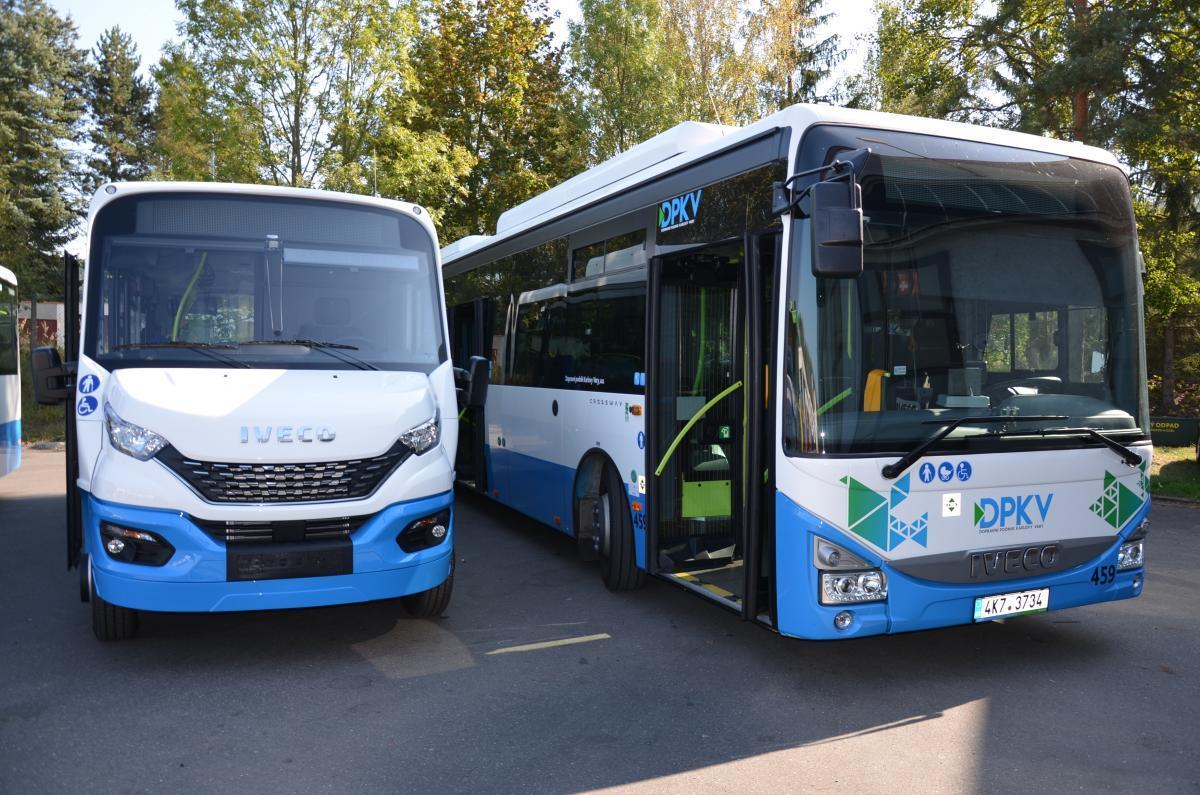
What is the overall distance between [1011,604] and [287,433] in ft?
13.4

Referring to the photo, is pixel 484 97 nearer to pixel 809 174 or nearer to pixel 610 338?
pixel 610 338

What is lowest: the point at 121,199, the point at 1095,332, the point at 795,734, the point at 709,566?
the point at 795,734

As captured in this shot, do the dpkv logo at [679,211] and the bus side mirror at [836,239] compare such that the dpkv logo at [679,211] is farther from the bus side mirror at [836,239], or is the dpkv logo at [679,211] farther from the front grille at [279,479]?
the front grille at [279,479]

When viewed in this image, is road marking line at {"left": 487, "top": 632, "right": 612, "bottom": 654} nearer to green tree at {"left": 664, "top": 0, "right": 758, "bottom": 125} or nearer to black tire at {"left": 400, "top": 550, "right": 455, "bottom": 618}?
black tire at {"left": 400, "top": 550, "right": 455, "bottom": 618}

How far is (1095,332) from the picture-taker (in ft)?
17.7

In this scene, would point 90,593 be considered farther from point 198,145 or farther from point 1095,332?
point 198,145

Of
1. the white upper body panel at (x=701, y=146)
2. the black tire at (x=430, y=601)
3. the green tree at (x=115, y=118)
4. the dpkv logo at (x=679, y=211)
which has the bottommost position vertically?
the black tire at (x=430, y=601)

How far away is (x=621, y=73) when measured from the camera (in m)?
28.3

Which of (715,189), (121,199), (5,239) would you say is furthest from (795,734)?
(5,239)

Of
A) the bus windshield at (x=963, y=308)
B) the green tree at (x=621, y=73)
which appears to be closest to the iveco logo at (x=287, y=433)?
the bus windshield at (x=963, y=308)

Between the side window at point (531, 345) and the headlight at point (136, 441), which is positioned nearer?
the headlight at point (136, 441)

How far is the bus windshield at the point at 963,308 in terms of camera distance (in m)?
4.87

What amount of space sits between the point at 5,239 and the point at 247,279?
31448 mm

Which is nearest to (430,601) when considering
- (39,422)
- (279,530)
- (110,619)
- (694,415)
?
(279,530)
